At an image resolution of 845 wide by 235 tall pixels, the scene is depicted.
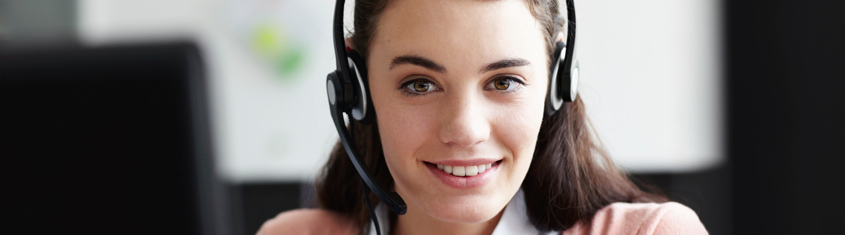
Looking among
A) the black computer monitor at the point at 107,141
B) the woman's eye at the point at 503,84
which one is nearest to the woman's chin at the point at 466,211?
the woman's eye at the point at 503,84

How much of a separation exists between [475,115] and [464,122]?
0.08 feet

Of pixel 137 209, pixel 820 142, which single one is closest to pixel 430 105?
pixel 137 209

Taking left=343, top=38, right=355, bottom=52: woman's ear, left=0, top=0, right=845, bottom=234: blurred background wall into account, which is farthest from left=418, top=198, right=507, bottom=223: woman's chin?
left=0, top=0, right=845, bottom=234: blurred background wall

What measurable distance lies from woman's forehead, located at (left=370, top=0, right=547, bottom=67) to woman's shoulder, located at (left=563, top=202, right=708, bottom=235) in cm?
33

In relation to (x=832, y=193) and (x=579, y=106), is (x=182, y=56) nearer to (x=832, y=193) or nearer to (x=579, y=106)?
(x=579, y=106)

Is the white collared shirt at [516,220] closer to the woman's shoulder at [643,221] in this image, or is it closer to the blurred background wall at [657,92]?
the woman's shoulder at [643,221]

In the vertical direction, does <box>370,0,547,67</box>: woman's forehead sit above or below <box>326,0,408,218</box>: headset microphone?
above

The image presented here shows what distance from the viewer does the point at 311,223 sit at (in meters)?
1.50

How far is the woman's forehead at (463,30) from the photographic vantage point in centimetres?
108

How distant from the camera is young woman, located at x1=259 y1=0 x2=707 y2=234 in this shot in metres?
1.09

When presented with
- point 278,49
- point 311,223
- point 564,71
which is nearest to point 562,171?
point 564,71

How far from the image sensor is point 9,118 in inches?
24.5

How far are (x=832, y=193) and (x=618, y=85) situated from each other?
2.36ft

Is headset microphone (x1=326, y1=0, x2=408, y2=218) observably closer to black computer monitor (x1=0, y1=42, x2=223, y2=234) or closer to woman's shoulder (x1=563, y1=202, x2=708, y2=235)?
woman's shoulder (x1=563, y1=202, x2=708, y2=235)
